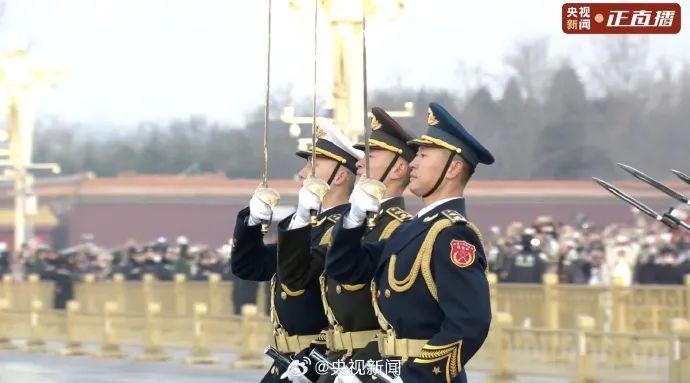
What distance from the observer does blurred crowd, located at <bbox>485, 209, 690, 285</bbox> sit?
1864 cm

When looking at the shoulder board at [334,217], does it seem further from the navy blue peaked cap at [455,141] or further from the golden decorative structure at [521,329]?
the golden decorative structure at [521,329]

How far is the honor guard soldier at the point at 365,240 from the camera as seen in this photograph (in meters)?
6.76

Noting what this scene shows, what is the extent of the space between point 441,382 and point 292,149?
33288 millimetres

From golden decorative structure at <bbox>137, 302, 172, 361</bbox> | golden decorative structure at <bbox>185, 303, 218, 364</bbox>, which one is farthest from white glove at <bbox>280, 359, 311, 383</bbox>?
golden decorative structure at <bbox>137, 302, 172, 361</bbox>

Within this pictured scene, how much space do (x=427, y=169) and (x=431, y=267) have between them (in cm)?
35

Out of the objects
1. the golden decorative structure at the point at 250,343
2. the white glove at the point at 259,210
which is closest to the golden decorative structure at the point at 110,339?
the golden decorative structure at the point at 250,343

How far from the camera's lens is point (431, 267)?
6039 mm

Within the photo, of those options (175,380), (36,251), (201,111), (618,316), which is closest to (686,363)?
(618,316)

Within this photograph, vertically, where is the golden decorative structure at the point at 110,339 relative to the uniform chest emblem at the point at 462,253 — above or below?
below

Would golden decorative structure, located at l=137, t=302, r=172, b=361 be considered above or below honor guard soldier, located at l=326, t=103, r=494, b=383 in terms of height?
below

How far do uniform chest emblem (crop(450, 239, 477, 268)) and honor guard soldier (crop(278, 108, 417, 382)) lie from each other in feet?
2.62

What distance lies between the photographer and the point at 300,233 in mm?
6566

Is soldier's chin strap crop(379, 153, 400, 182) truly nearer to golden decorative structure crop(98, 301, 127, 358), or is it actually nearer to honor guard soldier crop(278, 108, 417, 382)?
honor guard soldier crop(278, 108, 417, 382)

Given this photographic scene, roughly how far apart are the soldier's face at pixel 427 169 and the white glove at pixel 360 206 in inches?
12.2
